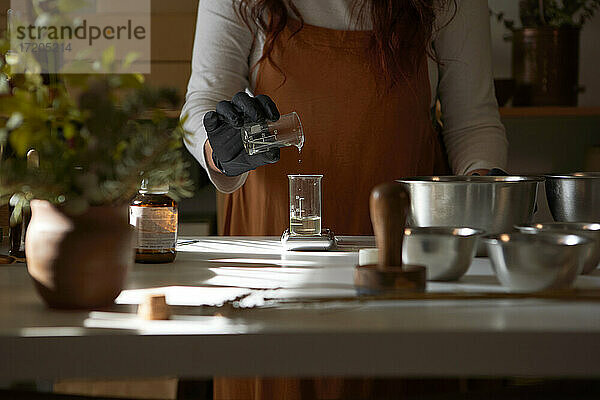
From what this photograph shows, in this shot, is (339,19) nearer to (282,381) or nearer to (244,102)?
(244,102)

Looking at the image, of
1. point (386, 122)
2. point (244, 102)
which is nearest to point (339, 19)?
point (386, 122)

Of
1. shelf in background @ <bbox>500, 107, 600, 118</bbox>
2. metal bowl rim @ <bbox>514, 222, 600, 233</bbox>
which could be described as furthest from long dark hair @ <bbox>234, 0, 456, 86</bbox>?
shelf in background @ <bbox>500, 107, 600, 118</bbox>

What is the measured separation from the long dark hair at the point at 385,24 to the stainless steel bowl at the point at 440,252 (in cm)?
79

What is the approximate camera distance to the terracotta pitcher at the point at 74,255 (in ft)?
2.35

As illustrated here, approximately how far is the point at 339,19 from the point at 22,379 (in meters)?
1.14

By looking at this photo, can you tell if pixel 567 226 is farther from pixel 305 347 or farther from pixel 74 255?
pixel 74 255

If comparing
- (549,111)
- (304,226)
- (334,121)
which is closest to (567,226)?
(304,226)

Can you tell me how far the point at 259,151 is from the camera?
4.00 feet

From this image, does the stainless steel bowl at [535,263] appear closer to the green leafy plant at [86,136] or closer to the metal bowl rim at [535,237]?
the metal bowl rim at [535,237]

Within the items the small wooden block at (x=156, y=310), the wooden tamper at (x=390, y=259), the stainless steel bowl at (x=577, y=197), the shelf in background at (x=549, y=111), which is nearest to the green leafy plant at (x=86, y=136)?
the small wooden block at (x=156, y=310)

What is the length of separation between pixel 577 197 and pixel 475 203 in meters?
0.19

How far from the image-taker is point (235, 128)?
1.28m

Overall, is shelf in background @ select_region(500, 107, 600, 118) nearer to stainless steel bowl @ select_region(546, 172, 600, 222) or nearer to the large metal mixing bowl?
stainless steel bowl @ select_region(546, 172, 600, 222)

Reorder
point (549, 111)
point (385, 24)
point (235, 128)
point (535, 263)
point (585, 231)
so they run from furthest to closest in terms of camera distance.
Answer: point (549, 111)
point (385, 24)
point (235, 128)
point (585, 231)
point (535, 263)
